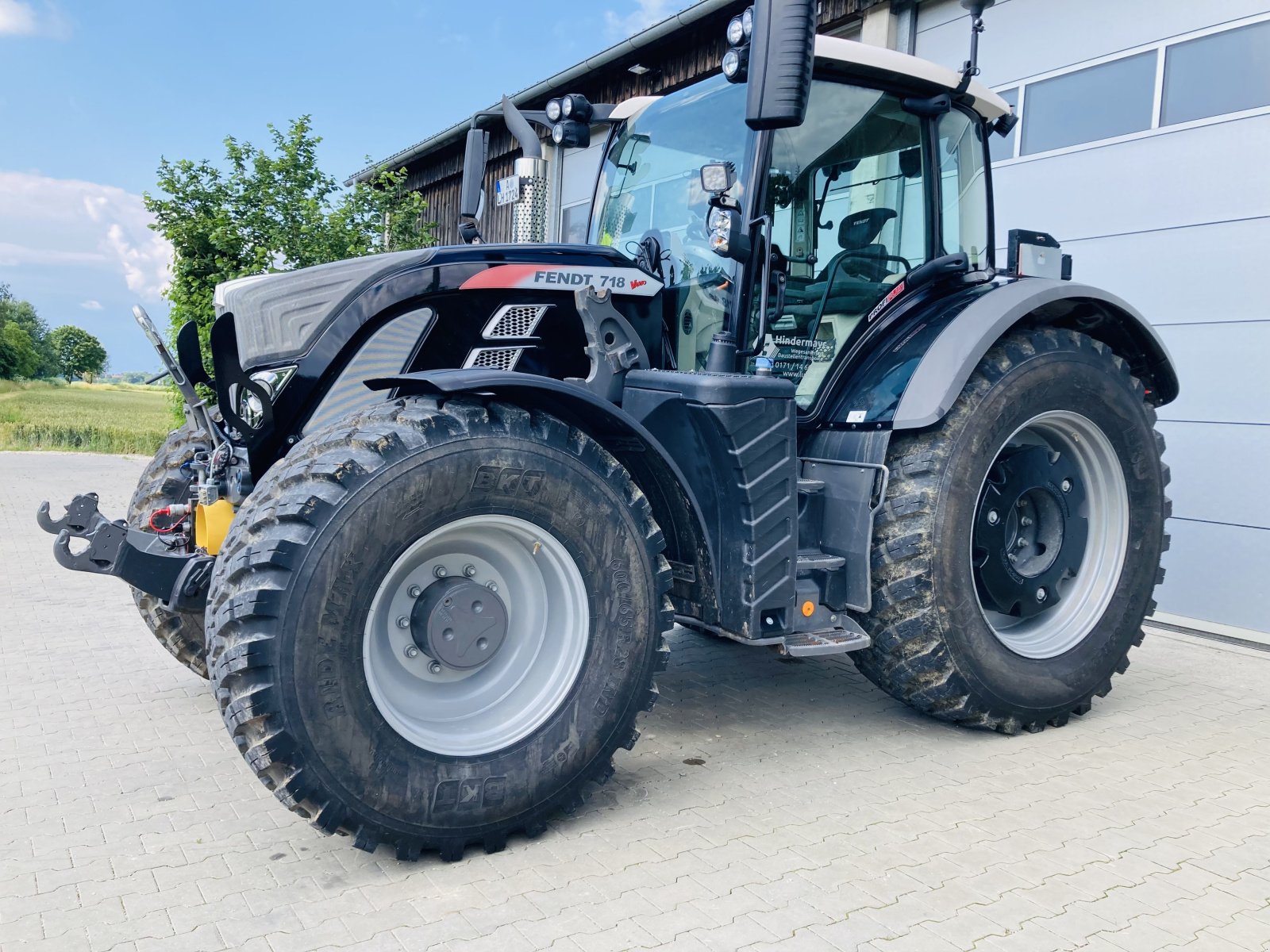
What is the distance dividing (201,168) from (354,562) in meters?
11.1

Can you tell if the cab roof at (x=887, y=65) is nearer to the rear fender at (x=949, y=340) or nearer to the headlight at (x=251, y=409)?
the rear fender at (x=949, y=340)

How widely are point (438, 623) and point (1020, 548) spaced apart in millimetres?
2611

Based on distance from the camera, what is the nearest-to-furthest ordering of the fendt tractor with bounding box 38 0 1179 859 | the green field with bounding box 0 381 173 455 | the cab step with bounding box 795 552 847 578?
1. the fendt tractor with bounding box 38 0 1179 859
2. the cab step with bounding box 795 552 847 578
3. the green field with bounding box 0 381 173 455

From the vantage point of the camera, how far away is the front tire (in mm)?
2559

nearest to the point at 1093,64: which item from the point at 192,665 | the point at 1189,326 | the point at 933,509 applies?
the point at 1189,326

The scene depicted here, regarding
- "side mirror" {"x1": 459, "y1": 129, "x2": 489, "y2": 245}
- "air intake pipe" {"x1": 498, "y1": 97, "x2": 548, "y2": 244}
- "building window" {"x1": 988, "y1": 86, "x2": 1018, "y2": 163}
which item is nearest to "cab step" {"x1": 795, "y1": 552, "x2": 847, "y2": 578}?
"air intake pipe" {"x1": 498, "y1": 97, "x2": 548, "y2": 244}

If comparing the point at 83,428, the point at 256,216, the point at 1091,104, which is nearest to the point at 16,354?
the point at 83,428

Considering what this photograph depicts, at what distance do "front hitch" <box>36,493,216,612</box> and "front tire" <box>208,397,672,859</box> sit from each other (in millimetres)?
569

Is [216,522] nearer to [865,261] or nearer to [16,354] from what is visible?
[865,261]

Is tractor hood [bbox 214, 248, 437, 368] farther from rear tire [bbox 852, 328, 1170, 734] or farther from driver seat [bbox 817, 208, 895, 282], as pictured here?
rear tire [bbox 852, 328, 1170, 734]

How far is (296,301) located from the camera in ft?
11.1

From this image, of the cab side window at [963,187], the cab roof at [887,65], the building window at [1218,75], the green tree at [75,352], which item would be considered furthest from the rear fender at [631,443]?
the green tree at [75,352]

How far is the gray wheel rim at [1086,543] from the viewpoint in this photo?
4.20 m

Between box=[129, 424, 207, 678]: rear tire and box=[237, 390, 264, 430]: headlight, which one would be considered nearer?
box=[237, 390, 264, 430]: headlight
